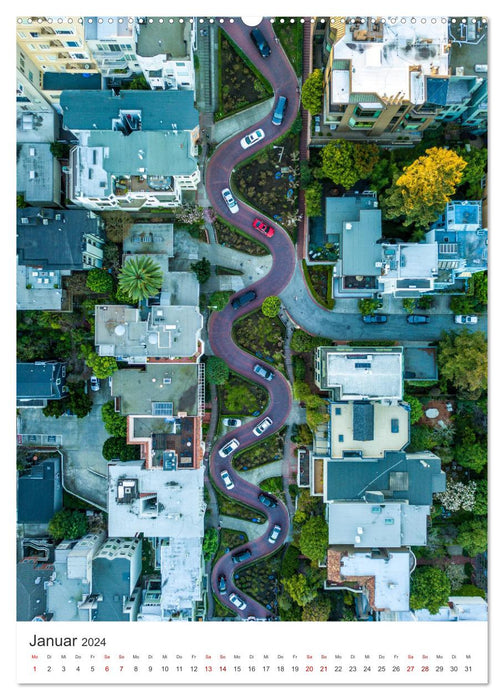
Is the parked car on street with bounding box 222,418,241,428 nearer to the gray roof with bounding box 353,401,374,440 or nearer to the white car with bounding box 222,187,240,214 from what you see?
the gray roof with bounding box 353,401,374,440

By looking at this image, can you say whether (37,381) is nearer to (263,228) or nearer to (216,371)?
(216,371)

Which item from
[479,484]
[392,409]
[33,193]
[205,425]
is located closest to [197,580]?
[205,425]

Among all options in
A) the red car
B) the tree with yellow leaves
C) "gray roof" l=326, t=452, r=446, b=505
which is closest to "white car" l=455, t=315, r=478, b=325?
the tree with yellow leaves

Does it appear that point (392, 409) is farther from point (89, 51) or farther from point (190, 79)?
point (89, 51)

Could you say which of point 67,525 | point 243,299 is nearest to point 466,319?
point 243,299

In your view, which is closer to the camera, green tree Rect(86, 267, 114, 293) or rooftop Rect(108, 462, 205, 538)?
rooftop Rect(108, 462, 205, 538)
